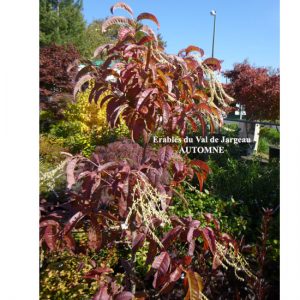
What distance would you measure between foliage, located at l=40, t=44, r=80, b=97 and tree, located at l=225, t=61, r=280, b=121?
154cm

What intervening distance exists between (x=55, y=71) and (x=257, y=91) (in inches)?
88.3

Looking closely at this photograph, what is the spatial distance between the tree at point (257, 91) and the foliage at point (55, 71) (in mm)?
Result: 1541

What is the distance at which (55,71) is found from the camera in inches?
102

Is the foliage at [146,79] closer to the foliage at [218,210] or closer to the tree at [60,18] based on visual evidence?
the tree at [60,18]

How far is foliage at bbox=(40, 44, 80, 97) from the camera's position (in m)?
2.51

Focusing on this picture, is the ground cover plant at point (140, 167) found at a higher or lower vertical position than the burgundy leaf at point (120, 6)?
lower

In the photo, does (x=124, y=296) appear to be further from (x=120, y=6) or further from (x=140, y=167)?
(x=120, y=6)

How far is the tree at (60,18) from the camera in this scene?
181cm

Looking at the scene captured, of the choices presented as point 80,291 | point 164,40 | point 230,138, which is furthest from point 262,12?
point 80,291

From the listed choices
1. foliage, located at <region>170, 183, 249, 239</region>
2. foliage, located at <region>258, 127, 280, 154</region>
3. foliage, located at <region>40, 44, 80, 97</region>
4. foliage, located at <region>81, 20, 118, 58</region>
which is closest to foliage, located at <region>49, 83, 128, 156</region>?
foliage, located at <region>40, 44, 80, 97</region>

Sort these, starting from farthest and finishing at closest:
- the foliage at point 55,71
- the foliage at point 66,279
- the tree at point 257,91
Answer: the tree at point 257,91
the foliage at point 55,71
the foliage at point 66,279

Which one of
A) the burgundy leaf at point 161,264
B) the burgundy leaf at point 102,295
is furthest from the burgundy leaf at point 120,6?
the burgundy leaf at point 102,295

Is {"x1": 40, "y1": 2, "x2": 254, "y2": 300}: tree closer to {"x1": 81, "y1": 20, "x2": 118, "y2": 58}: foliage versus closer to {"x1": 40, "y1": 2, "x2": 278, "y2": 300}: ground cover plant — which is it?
{"x1": 40, "y1": 2, "x2": 278, "y2": 300}: ground cover plant
